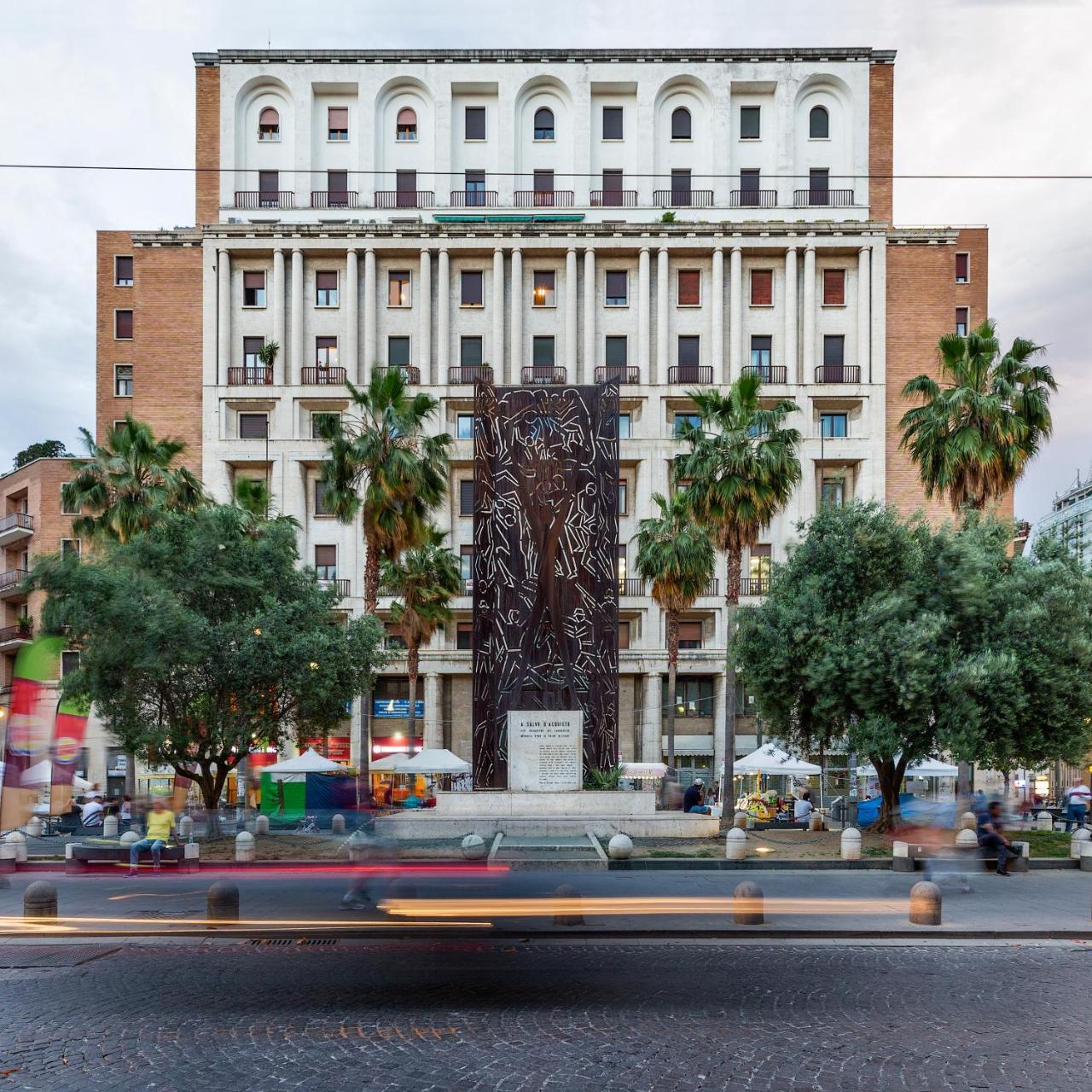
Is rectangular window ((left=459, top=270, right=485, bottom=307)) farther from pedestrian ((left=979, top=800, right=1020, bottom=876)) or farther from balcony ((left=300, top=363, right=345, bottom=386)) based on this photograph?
pedestrian ((left=979, top=800, right=1020, bottom=876))

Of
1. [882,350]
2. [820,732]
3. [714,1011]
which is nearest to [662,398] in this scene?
[882,350]

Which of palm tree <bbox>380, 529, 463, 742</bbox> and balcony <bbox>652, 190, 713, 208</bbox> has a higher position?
balcony <bbox>652, 190, 713, 208</bbox>

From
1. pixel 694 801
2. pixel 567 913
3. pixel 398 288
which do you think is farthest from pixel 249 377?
pixel 567 913

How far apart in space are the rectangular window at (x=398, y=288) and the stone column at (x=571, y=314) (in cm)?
831

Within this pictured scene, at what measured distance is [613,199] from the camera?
197ft

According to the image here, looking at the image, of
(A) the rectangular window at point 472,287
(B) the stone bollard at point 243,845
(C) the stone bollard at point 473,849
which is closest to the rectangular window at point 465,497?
(A) the rectangular window at point 472,287

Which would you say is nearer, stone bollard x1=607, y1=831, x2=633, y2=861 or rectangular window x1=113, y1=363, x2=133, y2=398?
stone bollard x1=607, y1=831, x2=633, y2=861

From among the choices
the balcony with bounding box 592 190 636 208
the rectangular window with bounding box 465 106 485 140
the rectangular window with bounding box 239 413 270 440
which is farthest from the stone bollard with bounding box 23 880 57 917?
the rectangular window with bounding box 465 106 485 140

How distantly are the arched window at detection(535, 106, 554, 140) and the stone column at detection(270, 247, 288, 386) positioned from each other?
642 inches

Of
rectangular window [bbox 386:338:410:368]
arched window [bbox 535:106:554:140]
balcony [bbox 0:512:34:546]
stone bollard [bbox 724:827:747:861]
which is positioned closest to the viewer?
stone bollard [bbox 724:827:747:861]

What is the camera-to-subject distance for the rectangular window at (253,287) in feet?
→ 188

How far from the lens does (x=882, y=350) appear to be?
184 feet

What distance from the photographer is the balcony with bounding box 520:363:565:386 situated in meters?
55.6

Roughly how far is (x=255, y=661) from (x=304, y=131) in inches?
1704
